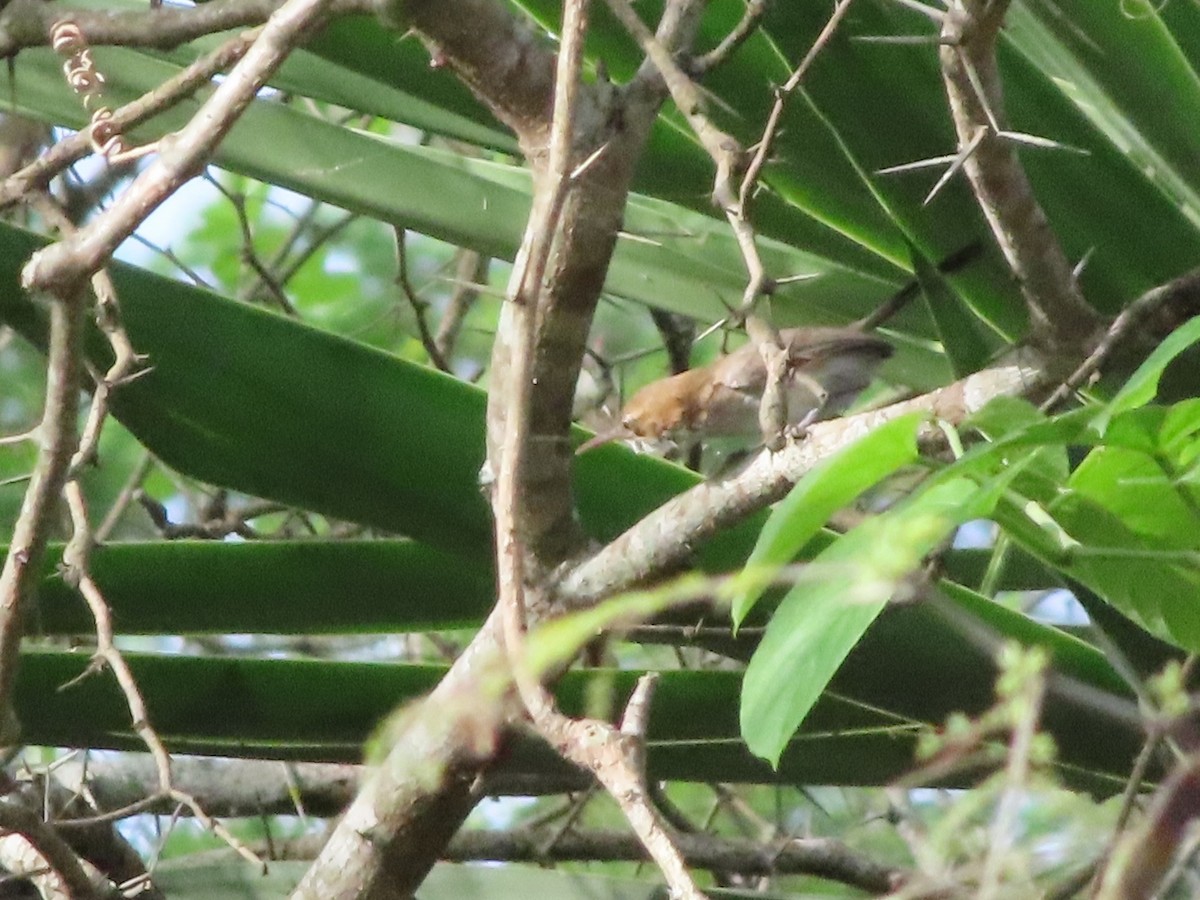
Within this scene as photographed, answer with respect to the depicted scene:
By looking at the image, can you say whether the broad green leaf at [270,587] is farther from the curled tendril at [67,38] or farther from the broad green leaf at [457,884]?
the curled tendril at [67,38]

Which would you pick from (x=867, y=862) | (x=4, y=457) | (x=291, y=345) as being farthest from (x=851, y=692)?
(x=4, y=457)

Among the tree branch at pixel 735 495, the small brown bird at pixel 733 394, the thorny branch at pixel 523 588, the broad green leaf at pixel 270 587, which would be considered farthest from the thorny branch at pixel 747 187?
the small brown bird at pixel 733 394

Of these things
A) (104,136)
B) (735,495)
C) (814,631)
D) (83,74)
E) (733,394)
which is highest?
(733,394)

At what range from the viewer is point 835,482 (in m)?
0.67

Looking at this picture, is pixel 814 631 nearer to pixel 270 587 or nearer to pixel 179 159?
pixel 179 159

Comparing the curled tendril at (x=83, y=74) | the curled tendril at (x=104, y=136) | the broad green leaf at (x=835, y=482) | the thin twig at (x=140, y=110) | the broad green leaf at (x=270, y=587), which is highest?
the curled tendril at (x=83, y=74)

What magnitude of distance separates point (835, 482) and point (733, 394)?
6.13 feet

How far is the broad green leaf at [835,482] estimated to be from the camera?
651 millimetres

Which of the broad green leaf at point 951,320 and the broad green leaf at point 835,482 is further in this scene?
the broad green leaf at point 951,320

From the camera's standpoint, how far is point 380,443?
137 centimetres

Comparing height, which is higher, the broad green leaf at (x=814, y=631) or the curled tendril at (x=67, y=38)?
the curled tendril at (x=67, y=38)

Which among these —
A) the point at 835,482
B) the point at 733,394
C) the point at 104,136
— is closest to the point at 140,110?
the point at 104,136

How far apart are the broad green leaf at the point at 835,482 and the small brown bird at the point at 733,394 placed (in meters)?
1.40

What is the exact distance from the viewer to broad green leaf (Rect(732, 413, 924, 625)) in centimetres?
65
